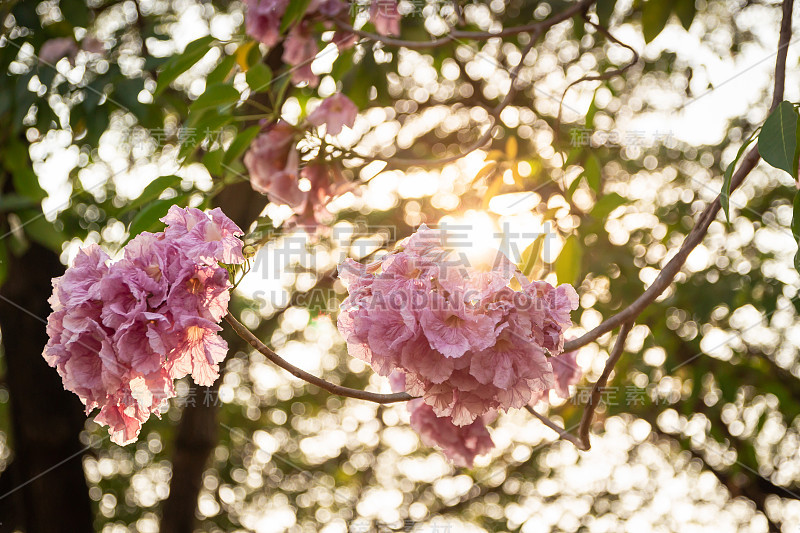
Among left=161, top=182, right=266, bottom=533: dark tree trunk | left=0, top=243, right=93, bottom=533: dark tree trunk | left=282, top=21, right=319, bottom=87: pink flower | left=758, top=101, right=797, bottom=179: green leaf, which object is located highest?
left=758, top=101, right=797, bottom=179: green leaf

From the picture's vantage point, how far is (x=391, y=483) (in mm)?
7344

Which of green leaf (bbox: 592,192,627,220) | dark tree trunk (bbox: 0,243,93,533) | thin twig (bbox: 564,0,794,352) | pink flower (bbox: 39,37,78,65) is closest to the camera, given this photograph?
thin twig (bbox: 564,0,794,352)

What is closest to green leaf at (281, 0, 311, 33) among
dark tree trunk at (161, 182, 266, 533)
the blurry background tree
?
the blurry background tree

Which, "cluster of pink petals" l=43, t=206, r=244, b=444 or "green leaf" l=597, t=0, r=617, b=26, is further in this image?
"green leaf" l=597, t=0, r=617, b=26

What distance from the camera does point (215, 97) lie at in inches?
61.6

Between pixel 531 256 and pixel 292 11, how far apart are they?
87 cm

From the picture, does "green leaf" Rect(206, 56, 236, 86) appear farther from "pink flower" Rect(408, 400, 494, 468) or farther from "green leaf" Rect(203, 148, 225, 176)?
"pink flower" Rect(408, 400, 494, 468)

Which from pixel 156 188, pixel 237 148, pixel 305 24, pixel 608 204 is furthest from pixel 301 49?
pixel 608 204

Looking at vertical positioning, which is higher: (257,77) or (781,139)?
(781,139)

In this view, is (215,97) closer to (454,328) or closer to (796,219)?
(454,328)

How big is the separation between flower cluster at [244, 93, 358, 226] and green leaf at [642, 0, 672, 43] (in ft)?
2.70

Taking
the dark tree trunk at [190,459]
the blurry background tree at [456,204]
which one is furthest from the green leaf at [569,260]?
the dark tree trunk at [190,459]

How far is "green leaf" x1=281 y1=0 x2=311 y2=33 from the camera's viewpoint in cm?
172

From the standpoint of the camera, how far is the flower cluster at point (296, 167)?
1.81m
